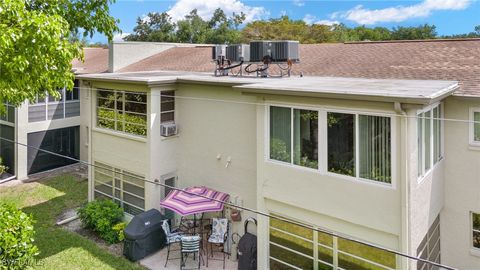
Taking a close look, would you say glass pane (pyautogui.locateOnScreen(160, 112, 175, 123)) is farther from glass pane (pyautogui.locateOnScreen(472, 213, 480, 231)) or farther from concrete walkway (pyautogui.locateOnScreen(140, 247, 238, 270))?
glass pane (pyautogui.locateOnScreen(472, 213, 480, 231))

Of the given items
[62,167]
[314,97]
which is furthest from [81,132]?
[314,97]

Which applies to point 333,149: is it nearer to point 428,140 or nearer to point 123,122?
point 428,140

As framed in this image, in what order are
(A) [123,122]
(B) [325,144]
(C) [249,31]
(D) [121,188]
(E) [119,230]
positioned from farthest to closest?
1. (C) [249,31]
2. (D) [121,188]
3. (A) [123,122]
4. (E) [119,230]
5. (B) [325,144]

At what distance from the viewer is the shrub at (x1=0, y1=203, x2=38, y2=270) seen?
16.6 feet

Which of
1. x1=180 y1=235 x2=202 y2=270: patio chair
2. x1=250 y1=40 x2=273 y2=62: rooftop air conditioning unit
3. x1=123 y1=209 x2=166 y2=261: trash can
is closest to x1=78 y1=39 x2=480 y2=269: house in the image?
x1=123 y1=209 x2=166 y2=261: trash can

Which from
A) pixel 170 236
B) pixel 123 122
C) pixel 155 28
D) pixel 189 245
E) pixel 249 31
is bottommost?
pixel 189 245

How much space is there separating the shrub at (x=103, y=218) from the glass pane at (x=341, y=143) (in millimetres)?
9313

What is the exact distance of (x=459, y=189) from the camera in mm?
11125

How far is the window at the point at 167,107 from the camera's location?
1515 cm

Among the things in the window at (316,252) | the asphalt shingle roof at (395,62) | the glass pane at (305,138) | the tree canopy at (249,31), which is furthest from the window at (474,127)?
the tree canopy at (249,31)

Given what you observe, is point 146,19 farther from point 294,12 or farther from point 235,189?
point 235,189

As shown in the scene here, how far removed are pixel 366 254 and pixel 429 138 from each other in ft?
11.7

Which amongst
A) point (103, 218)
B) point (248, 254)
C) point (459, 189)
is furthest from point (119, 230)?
point (459, 189)

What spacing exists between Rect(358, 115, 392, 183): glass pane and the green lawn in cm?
826
